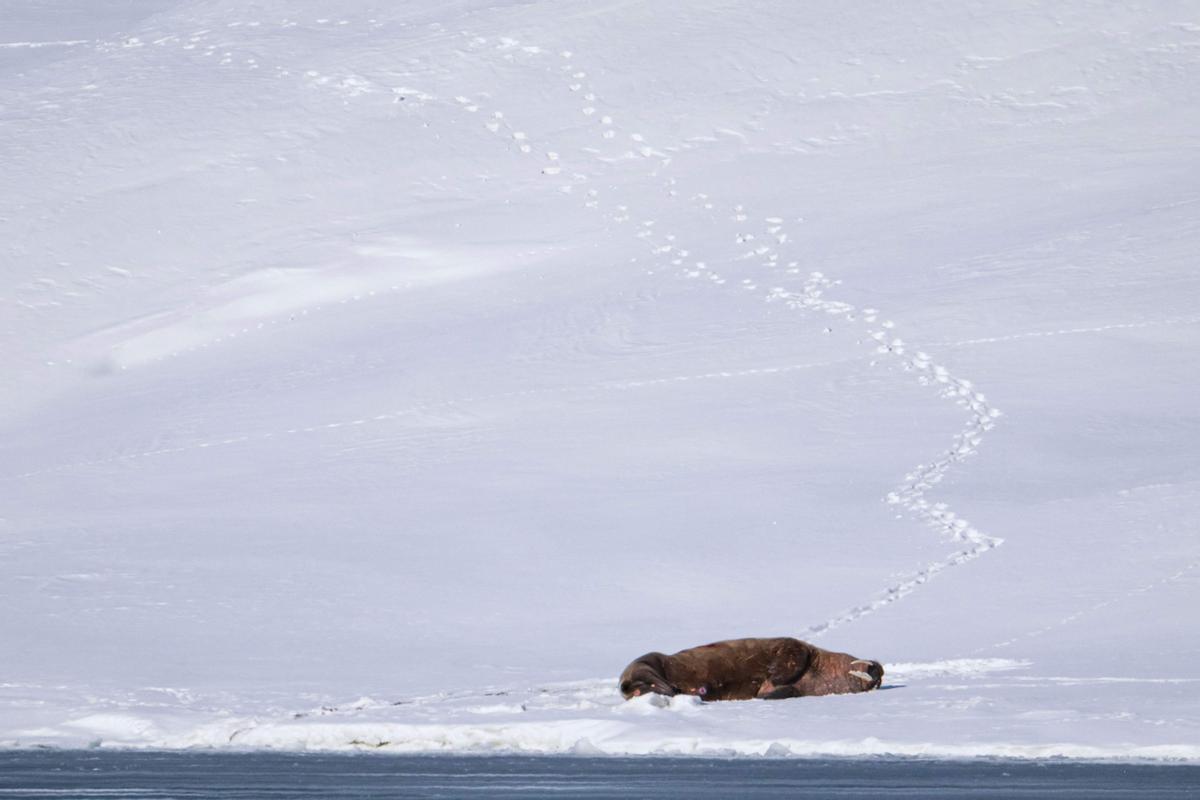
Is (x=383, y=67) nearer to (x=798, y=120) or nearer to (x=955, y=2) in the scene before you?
(x=798, y=120)

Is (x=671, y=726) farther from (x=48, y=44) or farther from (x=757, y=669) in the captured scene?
(x=48, y=44)

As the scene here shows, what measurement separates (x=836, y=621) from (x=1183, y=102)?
50.4 feet

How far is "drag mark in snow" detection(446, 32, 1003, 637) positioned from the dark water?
130 inches

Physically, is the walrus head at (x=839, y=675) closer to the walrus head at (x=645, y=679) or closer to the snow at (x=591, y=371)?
the snow at (x=591, y=371)

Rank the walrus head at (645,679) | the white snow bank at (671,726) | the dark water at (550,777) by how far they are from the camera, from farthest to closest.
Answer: the walrus head at (645,679)
the white snow bank at (671,726)
the dark water at (550,777)

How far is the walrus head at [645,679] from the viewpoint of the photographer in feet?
31.8

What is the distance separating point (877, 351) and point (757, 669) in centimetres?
784

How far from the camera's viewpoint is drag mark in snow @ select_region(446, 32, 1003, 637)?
41.7ft

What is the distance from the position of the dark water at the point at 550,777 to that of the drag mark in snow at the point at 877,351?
331 centimetres

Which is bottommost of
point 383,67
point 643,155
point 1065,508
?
point 1065,508

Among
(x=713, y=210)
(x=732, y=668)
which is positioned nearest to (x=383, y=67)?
(x=713, y=210)

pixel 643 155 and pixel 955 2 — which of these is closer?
pixel 643 155

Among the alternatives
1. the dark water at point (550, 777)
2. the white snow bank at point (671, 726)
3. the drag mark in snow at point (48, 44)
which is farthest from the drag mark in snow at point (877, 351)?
the drag mark in snow at point (48, 44)

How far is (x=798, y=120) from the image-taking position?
25.5 metres
